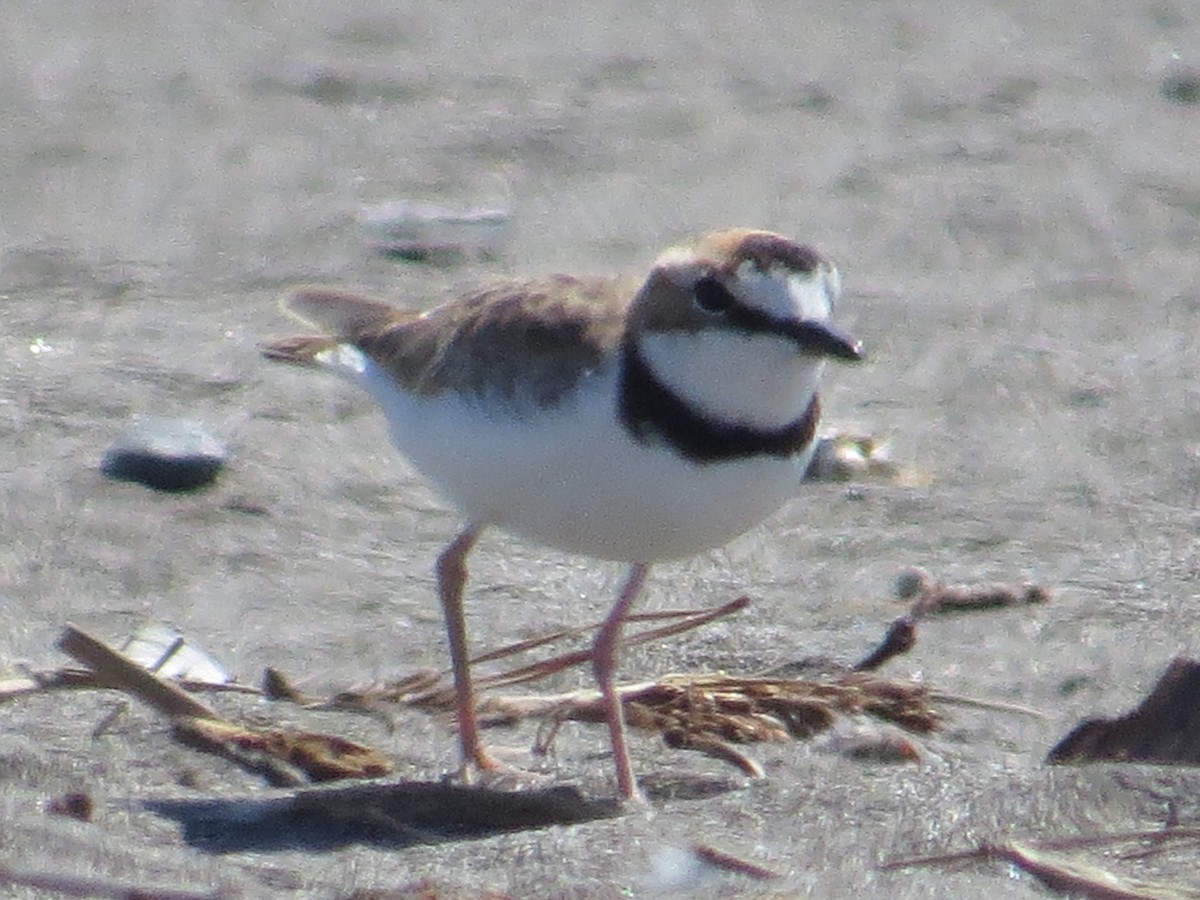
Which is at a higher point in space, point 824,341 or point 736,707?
point 824,341

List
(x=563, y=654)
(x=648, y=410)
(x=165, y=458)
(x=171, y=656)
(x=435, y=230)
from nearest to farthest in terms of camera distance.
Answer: (x=648, y=410) < (x=171, y=656) < (x=563, y=654) < (x=165, y=458) < (x=435, y=230)

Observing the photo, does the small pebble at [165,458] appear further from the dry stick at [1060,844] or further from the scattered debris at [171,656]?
the dry stick at [1060,844]

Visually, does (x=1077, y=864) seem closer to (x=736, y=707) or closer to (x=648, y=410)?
(x=648, y=410)

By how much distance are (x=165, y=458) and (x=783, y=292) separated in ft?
7.20

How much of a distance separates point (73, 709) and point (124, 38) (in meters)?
5.49

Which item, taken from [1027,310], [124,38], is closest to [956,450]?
[1027,310]

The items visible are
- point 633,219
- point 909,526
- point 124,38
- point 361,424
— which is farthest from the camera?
point 124,38

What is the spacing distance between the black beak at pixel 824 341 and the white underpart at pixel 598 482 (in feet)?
0.75

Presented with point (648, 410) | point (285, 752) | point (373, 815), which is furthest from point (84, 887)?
point (648, 410)

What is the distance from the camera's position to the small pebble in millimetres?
5594

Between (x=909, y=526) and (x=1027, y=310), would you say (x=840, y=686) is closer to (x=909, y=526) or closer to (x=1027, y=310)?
(x=909, y=526)

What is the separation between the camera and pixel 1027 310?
710 centimetres

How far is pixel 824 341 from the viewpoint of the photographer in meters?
3.87

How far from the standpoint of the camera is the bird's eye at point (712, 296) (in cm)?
397
